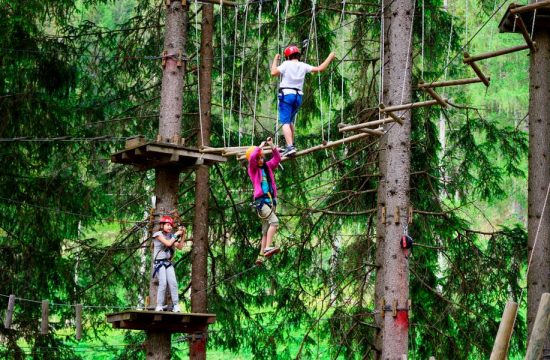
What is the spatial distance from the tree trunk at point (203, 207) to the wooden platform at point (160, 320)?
2581 millimetres

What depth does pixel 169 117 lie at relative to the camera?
11625 millimetres

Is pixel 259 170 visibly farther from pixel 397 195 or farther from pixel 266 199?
pixel 397 195

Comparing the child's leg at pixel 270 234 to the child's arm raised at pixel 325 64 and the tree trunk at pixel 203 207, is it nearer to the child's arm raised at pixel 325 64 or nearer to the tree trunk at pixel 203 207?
the child's arm raised at pixel 325 64

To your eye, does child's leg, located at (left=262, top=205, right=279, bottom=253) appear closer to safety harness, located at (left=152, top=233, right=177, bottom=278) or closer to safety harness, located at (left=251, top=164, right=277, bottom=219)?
safety harness, located at (left=251, top=164, right=277, bottom=219)

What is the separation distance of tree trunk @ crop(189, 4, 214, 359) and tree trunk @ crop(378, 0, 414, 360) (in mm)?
2997

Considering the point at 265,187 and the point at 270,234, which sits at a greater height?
the point at 265,187

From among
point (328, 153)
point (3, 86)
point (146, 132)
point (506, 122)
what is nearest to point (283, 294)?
point (328, 153)

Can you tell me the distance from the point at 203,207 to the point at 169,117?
7.75ft

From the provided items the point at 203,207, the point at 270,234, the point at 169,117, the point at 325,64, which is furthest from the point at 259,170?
the point at 203,207

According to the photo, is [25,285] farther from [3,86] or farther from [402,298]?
[402,298]

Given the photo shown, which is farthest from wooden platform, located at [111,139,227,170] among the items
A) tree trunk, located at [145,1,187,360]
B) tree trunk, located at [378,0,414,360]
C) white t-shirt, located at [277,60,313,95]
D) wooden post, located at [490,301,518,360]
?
wooden post, located at [490,301,518,360]

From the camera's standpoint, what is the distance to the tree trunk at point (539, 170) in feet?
37.4

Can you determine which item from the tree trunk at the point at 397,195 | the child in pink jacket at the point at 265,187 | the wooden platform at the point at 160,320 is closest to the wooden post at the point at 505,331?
the child in pink jacket at the point at 265,187

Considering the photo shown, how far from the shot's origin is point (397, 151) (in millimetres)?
11242
